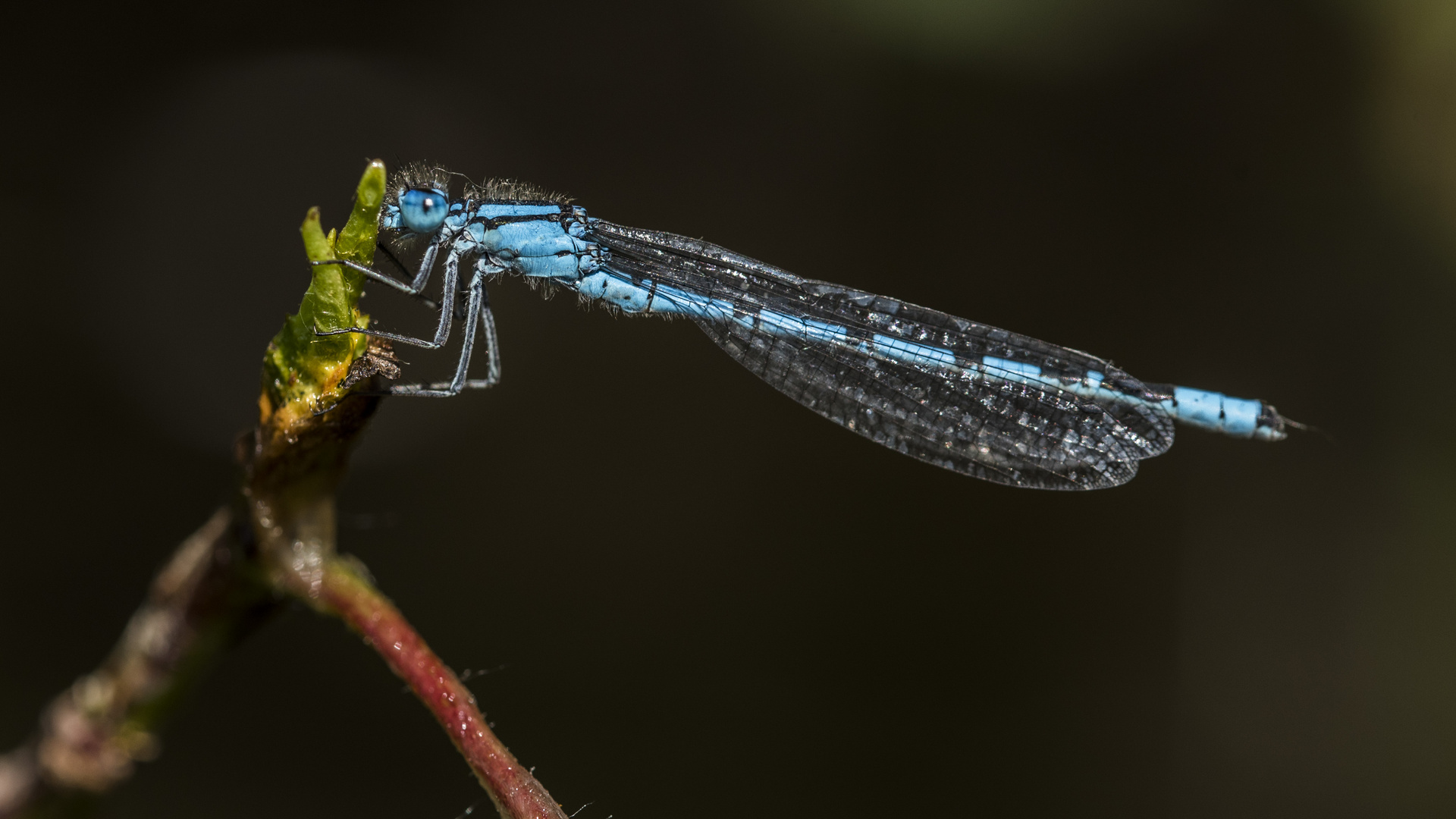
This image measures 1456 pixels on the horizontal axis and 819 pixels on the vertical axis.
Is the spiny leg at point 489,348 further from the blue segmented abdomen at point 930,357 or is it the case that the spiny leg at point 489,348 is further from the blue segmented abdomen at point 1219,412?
the blue segmented abdomen at point 1219,412

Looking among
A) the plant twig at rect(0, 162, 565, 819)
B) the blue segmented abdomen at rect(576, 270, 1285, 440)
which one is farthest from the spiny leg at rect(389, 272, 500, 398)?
the plant twig at rect(0, 162, 565, 819)

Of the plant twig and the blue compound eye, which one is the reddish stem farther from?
the blue compound eye

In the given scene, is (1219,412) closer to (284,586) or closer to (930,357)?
(930,357)

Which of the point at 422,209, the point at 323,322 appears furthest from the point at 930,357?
the point at 323,322

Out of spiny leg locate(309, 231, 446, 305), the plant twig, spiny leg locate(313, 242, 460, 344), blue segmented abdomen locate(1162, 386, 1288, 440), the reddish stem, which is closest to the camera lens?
the reddish stem

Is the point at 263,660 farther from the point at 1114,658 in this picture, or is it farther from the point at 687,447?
the point at 1114,658

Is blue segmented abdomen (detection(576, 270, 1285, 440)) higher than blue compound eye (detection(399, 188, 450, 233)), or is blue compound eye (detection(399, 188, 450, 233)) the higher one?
blue compound eye (detection(399, 188, 450, 233))
